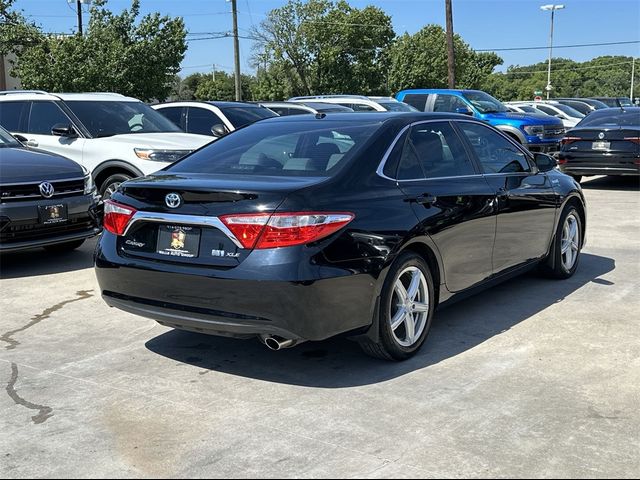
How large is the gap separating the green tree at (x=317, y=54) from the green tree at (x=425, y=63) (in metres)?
3.18

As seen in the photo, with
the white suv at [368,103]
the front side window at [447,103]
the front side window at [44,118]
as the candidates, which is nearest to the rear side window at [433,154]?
the front side window at [44,118]

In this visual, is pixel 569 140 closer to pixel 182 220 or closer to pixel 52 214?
pixel 52 214

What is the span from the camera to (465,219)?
505cm

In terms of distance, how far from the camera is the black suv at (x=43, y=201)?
6785mm

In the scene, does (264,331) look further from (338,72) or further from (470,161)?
(338,72)

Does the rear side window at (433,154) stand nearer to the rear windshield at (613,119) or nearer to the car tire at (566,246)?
the car tire at (566,246)

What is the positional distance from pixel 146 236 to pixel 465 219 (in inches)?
86.9

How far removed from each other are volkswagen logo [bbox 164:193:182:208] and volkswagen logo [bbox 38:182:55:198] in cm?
340

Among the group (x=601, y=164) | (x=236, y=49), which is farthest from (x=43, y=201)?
(x=236, y=49)

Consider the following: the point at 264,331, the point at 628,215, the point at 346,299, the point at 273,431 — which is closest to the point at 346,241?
the point at 346,299

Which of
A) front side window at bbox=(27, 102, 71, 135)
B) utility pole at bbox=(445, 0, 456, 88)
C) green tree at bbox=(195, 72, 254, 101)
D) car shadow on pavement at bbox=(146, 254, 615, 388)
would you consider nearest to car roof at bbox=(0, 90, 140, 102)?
front side window at bbox=(27, 102, 71, 135)

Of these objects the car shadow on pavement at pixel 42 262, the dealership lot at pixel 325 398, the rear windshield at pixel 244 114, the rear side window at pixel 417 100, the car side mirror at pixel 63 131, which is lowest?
the dealership lot at pixel 325 398

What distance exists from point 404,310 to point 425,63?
65492 millimetres

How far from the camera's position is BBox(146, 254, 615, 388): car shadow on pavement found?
14.3 feet
